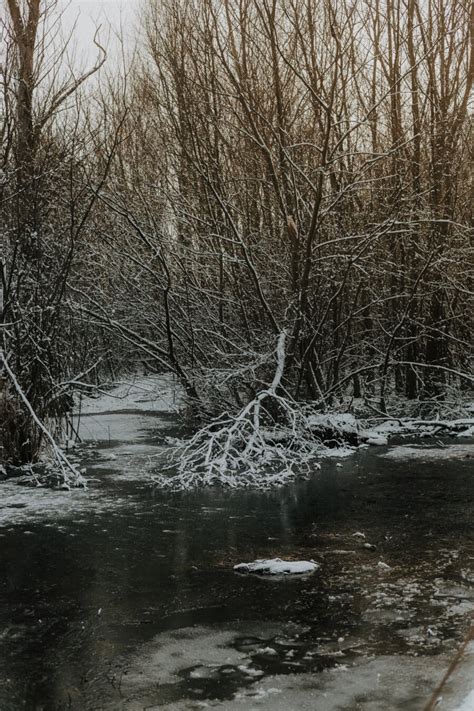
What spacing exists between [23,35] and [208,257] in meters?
4.78

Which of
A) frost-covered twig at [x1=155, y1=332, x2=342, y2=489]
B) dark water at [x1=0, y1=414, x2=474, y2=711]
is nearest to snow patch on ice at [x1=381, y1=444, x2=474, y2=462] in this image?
frost-covered twig at [x1=155, y1=332, x2=342, y2=489]

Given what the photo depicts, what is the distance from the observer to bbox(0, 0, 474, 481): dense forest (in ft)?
36.1

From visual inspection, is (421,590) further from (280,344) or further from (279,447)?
(280,344)

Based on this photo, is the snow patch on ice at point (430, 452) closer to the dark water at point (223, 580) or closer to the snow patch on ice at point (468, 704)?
the dark water at point (223, 580)

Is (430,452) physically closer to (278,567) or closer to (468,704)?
(278,567)

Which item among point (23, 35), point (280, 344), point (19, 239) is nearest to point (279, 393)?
point (280, 344)

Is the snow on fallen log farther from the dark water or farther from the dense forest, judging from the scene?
the dense forest

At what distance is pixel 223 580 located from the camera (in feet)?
19.7

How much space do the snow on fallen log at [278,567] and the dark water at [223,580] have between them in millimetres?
110

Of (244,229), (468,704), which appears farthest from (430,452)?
(468,704)

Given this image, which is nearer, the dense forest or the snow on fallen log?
the snow on fallen log

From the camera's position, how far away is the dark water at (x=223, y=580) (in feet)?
14.8

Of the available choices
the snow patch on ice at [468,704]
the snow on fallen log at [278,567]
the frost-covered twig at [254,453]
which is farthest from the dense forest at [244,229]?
the snow patch on ice at [468,704]

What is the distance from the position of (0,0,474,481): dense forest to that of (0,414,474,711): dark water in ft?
6.68
